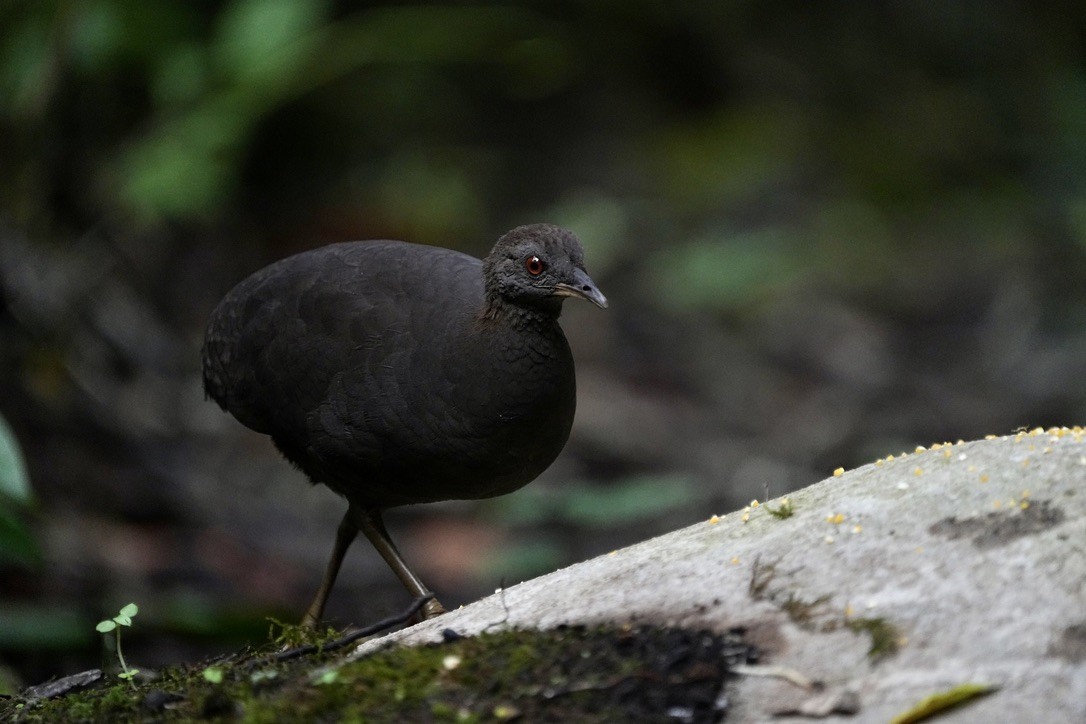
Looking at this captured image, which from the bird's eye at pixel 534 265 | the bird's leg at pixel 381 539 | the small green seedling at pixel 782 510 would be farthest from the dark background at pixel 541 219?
the small green seedling at pixel 782 510

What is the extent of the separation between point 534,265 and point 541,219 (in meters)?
8.36

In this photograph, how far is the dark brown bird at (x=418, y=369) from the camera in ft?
16.0

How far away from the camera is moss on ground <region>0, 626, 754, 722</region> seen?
9.70 feet

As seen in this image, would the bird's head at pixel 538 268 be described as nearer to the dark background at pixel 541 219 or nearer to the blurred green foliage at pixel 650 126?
the dark background at pixel 541 219

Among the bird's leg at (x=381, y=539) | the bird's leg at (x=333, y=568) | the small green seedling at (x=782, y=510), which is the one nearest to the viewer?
the small green seedling at (x=782, y=510)

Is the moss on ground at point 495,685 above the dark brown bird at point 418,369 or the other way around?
the other way around

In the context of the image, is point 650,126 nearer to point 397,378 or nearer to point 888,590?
point 397,378

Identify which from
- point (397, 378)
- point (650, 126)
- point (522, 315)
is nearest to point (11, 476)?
point (397, 378)

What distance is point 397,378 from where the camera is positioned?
196 inches

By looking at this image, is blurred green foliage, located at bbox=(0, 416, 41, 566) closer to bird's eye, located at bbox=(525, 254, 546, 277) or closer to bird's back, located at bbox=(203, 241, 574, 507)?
bird's back, located at bbox=(203, 241, 574, 507)

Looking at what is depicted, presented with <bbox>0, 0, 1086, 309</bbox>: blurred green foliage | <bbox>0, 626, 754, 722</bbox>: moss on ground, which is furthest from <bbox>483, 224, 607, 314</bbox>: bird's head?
<bbox>0, 0, 1086, 309</bbox>: blurred green foliage

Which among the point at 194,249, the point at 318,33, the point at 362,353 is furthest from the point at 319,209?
the point at 362,353

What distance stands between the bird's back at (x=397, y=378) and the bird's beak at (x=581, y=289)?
20 cm

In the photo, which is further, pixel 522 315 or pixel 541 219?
pixel 541 219
